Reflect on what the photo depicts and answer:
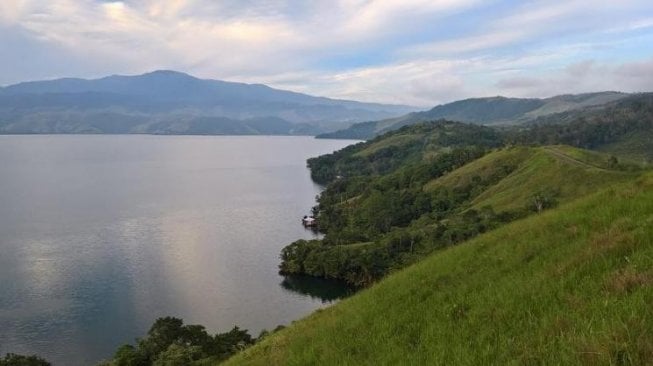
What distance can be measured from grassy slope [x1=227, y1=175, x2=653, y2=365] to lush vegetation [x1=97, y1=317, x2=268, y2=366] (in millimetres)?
29918

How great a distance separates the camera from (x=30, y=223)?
142375 mm

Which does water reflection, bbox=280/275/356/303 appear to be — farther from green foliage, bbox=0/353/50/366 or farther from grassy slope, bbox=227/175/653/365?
grassy slope, bbox=227/175/653/365

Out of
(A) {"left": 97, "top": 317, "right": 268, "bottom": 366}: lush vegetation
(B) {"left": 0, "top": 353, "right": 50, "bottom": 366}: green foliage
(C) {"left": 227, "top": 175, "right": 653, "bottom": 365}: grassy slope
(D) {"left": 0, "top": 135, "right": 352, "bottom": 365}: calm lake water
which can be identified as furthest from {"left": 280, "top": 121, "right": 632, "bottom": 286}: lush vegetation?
(C) {"left": 227, "top": 175, "right": 653, "bottom": 365}: grassy slope

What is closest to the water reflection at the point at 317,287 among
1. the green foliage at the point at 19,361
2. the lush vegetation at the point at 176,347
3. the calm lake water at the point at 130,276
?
the calm lake water at the point at 130,276

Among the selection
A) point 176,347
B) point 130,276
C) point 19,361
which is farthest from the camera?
point 130,276

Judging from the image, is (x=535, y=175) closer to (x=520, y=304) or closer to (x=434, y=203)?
(x=434, y=203)

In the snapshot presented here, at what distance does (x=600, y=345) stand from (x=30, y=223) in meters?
159

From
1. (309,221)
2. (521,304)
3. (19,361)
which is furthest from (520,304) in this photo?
(309,221)

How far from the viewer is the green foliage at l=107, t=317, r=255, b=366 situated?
46344mm

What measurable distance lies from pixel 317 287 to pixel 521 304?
89.4 m

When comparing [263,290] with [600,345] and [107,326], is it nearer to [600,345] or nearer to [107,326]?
[107,326]

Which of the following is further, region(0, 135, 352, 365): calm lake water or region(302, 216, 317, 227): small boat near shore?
region(302, 216, 317, 227): small boat near shore

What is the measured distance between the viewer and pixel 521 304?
11234mm

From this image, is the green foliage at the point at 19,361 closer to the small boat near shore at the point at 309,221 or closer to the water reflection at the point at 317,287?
the water reflection at the point at 317,287
